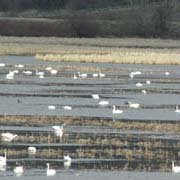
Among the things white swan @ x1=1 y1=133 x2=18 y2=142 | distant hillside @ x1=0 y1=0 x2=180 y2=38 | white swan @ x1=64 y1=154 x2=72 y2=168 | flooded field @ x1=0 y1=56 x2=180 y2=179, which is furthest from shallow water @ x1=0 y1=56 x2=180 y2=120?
distant hillside @ x1=0 y1=0 x2=180 y2=38

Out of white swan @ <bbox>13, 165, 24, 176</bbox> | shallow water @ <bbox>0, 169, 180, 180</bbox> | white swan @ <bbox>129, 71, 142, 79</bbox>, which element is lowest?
shallow water @ <bbox>0, 169, 180, 180</bbox>

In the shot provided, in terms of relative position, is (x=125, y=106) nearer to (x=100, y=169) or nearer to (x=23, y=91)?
(x=23, y=91)

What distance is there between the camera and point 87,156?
17812mm

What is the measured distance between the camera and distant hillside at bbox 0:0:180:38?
258ft

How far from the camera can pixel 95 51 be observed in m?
54.3

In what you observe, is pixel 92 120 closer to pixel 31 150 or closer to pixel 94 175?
pixel 31 150

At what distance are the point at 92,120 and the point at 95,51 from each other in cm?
3111

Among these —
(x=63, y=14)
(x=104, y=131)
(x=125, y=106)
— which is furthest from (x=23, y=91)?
(x=63, y=14)

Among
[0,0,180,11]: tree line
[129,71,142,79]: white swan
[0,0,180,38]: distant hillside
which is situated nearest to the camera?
[129,71,142,79]: white swan

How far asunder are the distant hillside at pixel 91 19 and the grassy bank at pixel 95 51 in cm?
1103

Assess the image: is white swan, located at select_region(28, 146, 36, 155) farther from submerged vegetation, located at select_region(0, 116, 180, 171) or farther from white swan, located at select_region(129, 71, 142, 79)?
white swan, located at select_region(129, 71, 142, 79)

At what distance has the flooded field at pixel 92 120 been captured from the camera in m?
17.2

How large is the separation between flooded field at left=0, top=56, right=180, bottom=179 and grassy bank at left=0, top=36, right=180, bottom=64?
6826mm

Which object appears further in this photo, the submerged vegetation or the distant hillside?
the distant hillside
